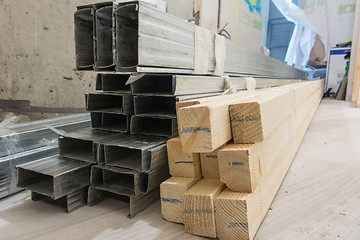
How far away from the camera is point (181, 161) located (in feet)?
4.51

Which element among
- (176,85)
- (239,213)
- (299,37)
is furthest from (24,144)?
(299,37)

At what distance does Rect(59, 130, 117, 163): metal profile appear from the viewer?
149cm

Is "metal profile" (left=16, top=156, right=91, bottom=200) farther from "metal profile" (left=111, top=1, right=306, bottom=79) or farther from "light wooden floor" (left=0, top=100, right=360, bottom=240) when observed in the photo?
"metal profile" (left=111, top=1, right=306, bottom=79)

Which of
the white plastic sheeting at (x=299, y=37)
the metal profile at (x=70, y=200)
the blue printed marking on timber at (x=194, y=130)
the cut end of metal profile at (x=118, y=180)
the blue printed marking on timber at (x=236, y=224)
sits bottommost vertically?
the metal profile at (x=70, y=200)

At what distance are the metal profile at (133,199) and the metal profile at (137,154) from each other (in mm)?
189

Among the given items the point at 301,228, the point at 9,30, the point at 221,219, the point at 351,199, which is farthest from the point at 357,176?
the point at 9,30

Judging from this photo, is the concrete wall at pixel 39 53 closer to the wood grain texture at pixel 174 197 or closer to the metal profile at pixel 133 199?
the metal profile at pixel 133 199

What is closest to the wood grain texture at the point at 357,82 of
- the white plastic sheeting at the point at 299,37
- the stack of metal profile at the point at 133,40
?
the white plastic sheeting at the point at 299,37

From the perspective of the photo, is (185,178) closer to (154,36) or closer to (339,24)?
(154,36)

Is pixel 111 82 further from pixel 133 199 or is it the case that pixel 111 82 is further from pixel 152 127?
pixel 133 199

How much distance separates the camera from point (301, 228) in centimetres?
123

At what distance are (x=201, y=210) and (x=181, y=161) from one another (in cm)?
29

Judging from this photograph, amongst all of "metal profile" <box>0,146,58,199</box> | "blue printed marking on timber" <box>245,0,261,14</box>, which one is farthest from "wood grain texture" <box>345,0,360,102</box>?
"metal profile" <box>0,146,58,199</box>

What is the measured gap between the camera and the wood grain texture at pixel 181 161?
1358 millimetres
